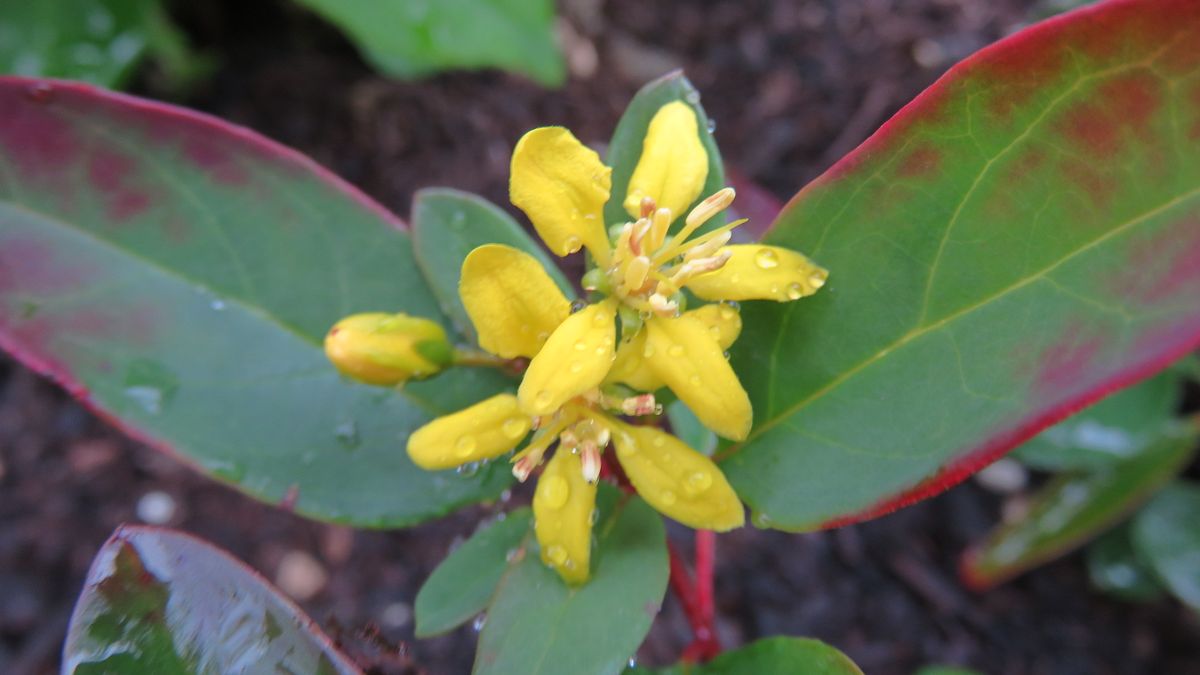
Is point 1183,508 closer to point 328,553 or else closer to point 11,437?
point 328,553

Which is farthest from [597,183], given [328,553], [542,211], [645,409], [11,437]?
[11,437]

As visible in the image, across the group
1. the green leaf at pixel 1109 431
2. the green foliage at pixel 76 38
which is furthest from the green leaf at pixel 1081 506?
the green foliage at pixel 76 38

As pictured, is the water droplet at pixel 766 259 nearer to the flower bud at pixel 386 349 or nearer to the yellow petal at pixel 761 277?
the yellow petal at pixel 761 277

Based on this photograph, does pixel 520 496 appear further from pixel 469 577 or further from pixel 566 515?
pixel 566 515

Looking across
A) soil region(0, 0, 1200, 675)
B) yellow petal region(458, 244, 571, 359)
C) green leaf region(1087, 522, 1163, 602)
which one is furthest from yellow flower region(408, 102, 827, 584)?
green leaf region(1087, 522, 1163, 602)

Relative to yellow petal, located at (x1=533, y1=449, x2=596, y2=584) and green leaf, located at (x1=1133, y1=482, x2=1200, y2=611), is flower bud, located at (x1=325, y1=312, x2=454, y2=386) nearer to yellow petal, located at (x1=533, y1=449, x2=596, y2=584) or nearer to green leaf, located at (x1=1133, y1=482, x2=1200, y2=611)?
yellow petal, located at (x1=533, y1=449, x2=596, y2=584)
